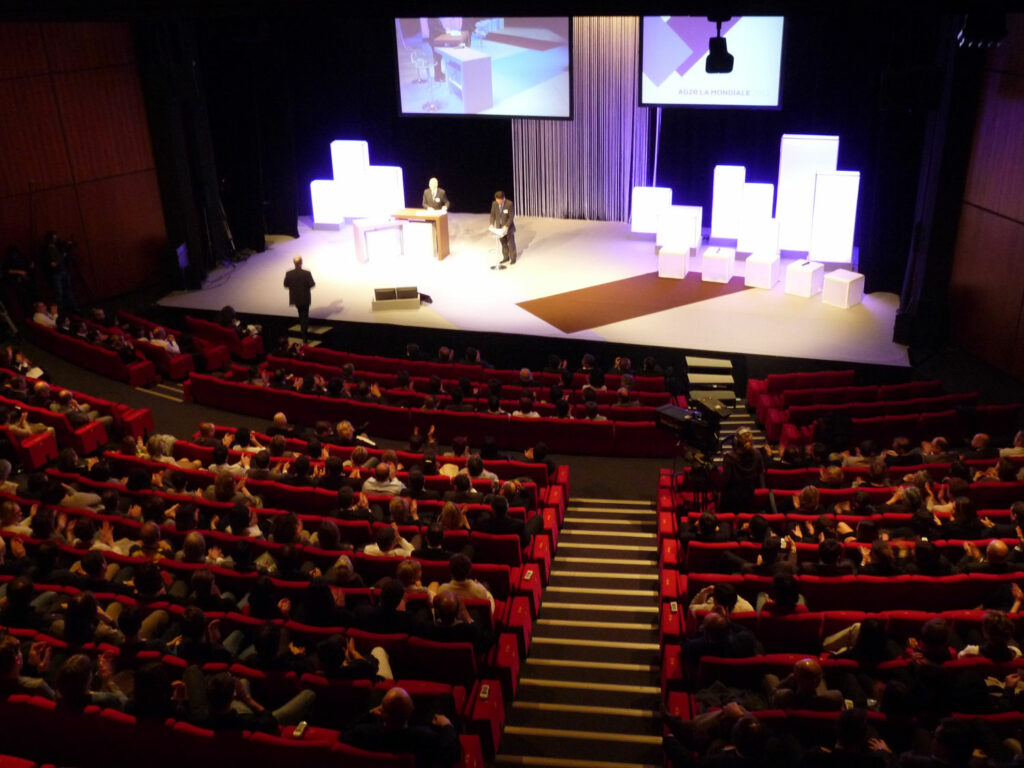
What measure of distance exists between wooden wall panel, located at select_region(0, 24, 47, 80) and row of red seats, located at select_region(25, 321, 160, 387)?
344 centimetres

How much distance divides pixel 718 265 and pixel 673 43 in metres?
3.43

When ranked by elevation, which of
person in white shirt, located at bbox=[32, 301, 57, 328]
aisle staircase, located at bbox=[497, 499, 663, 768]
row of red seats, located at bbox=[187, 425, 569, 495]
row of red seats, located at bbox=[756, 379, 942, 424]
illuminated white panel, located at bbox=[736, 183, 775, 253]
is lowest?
aisle staircase, located at bbox=[497, 499, 663, 768]

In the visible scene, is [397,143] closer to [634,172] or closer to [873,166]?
[634,172]

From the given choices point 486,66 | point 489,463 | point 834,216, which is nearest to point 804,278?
point 834,216

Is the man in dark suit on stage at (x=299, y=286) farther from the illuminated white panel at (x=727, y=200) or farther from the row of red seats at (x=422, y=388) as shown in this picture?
the illuminated white panel at (x=727, y=200)

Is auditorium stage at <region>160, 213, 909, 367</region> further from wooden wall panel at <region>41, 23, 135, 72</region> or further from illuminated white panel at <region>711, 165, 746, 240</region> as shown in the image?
wooden wall panel at <region>41, 23, 135, 72</region>

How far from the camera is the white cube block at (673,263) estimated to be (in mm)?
12789

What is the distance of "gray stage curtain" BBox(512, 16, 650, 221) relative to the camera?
47.7 feet

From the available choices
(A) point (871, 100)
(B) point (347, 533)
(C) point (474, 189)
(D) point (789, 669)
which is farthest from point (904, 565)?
(C) point (474, 189)

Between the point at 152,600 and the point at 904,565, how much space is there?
14.2 feet

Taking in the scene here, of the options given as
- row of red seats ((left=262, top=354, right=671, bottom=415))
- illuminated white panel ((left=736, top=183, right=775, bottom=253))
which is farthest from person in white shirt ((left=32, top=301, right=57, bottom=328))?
illuminated white panel ((left=736, top=183, right=775, bottom=253))

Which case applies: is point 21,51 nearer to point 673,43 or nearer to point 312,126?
point 312,126

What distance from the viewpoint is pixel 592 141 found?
15398 mm

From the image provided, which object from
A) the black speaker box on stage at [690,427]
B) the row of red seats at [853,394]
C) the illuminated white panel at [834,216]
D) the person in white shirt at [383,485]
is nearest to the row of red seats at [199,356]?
the person in white shirt at [383,485]
